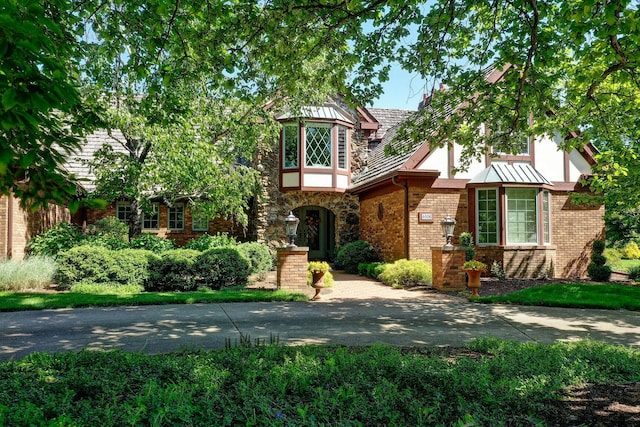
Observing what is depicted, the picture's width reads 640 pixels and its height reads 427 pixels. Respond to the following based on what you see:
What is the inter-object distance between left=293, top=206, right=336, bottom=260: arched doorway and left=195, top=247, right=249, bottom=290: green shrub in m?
7.62

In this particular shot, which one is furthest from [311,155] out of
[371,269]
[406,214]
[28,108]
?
[28,108]

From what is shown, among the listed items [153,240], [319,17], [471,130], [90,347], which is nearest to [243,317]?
[90,347]

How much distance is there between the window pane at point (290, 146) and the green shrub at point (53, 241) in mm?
7832

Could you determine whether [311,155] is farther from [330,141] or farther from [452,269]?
[452,269]

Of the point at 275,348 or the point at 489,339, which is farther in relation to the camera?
the point at 489,339

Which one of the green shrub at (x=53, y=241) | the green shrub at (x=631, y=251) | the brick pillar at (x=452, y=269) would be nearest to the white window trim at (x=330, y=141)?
the brick pillar at (x=452, y=269)

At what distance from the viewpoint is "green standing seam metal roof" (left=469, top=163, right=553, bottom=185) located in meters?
14.4

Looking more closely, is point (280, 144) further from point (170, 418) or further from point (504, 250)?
point (170, 418)

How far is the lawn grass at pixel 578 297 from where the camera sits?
29.8 ft

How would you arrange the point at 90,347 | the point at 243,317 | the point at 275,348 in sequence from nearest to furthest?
the point at 275,348 < the point at 90,347 < the point at 243,317

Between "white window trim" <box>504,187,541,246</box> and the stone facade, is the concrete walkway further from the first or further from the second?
"white window trim" <box>504,187,541,246</box>

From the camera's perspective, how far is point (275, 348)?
17.0ft

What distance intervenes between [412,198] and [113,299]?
9.19 meters

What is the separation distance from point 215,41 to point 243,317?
15.2 feet
